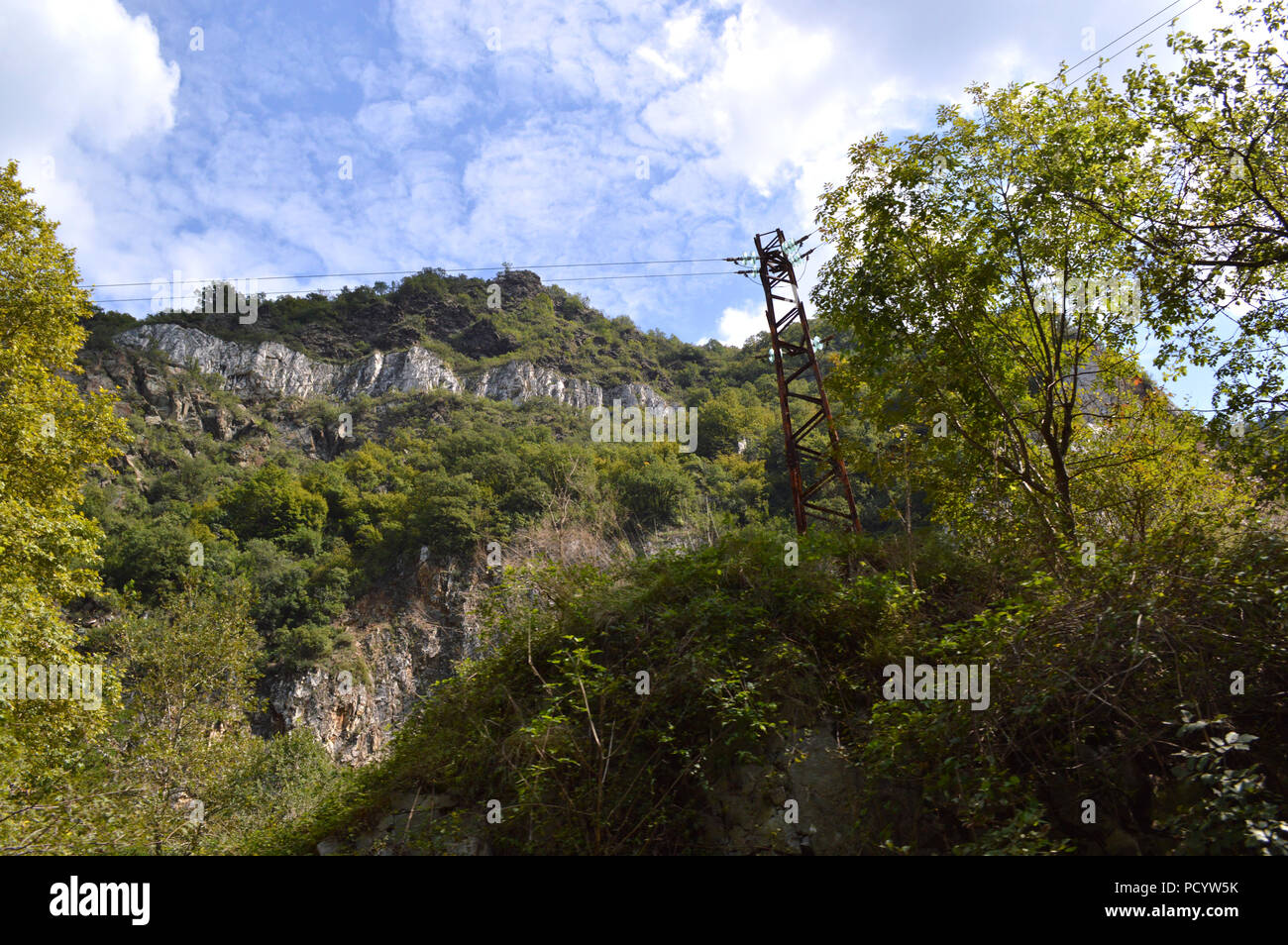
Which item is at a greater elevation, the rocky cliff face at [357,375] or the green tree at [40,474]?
the rocky cliff face at [357,375]

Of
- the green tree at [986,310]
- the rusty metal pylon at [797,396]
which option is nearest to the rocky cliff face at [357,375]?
the rusty metal pylon at [797,396]

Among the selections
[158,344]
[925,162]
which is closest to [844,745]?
[925,162]

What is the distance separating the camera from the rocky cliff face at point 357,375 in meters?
77.6

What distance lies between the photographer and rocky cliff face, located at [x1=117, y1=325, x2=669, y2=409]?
77.6 metres

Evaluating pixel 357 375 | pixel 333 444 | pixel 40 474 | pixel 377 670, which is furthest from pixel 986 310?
pixel 357 375

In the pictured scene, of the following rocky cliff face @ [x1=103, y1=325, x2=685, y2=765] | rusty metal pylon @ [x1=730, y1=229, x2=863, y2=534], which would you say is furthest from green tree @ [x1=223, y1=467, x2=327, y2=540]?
rusty metal pylon @ [x1=730, y1=229, x2=863, y2=534]

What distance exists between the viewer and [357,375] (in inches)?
3302

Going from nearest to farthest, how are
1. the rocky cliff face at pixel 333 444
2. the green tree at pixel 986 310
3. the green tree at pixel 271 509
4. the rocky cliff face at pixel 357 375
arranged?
the green tree at pixel 986 310 → the rocky cliff face at pixel 333 444 → the green tree at pixel 271 509 → the rocky cliff face at pixel 357 375

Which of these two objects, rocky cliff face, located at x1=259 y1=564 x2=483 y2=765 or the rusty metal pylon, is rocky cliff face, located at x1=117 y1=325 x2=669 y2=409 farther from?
the rusty metal pylon

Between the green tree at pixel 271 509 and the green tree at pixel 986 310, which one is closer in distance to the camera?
the green tree at pixel 986 310

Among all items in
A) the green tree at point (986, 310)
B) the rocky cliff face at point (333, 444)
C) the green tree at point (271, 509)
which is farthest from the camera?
the green tree at point (271, 509)

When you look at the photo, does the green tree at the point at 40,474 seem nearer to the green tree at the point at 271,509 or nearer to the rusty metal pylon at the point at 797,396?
the rusty metal pylon at the point at 797,396
